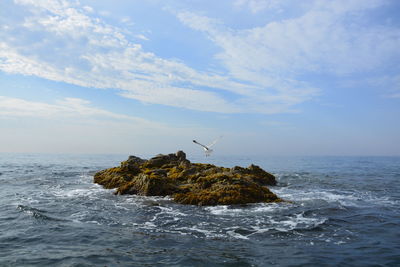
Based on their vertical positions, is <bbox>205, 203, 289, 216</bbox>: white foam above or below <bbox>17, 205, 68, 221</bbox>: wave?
above

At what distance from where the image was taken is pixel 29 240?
12.7 meters

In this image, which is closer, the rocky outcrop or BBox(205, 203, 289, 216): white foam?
BBox(205, 203, 289, 216): white foam

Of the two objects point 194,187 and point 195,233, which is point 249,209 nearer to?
point 195,233

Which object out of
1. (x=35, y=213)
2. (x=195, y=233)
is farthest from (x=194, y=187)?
(x=35, y=213)

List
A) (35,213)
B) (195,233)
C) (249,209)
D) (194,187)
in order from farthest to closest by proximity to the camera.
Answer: (194,187), (249,209), (35,213), (195,233)

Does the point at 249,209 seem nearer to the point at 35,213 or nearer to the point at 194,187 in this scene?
the point at 194,187

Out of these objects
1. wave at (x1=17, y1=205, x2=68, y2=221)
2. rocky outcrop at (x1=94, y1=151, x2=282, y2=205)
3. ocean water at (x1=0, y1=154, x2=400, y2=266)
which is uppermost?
rocky outcrop at (x1=94, y1=151, x2=282, y2=205)

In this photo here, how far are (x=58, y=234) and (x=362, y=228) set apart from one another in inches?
612

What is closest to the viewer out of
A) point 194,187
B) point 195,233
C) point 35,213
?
point 195,233

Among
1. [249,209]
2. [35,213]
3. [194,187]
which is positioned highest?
[194,187]

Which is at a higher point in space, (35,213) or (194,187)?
(194,187)

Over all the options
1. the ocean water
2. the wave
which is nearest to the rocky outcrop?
the ocean water

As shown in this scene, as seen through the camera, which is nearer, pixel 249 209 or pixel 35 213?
pixel 35 213

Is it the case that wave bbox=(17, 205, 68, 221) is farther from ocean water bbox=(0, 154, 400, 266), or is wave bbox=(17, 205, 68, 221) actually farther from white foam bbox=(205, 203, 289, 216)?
white foam bbox=(205, 203, 289, 216)
